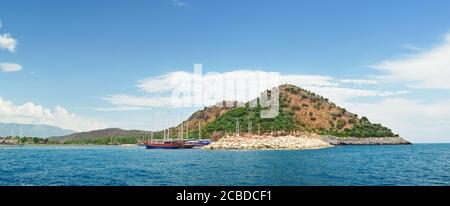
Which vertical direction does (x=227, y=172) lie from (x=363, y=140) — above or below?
below

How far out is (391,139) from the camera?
136m

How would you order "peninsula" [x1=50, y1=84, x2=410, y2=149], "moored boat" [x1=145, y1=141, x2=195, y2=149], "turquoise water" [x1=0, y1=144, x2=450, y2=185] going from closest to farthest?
1. "turquoise water" [x1=0, y1=144, x2=450, y2=185]
2. "moored boat" [x1=145, y1=141, x2=195, y2=149]
3. "peninsula" [x1=50, y1=84, x2=410, y2=149]

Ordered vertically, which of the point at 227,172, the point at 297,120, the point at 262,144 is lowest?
the point at 227,172

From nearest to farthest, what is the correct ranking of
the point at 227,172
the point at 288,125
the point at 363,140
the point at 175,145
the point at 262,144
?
the point at 227,172 → the point at 262,144 → the point at 175,145 → the point at 288,125 → the point at 363,140

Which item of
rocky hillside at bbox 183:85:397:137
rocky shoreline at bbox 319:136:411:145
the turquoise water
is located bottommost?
the turquoise water

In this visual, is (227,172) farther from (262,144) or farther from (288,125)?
(288,125)

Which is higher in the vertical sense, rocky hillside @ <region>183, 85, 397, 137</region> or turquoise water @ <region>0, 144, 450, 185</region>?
rocky hillside @ <region>183, 85, 397, 137</region>

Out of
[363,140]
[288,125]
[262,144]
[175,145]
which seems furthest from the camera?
[363,140]

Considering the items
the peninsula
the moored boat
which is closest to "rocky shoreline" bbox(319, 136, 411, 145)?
the peninsula

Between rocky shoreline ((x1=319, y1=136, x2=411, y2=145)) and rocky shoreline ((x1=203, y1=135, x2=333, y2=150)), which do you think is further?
rocky shoreline ((x1=319, y1=136, x2=411, y2=145))

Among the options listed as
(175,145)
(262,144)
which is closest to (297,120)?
(262,144)

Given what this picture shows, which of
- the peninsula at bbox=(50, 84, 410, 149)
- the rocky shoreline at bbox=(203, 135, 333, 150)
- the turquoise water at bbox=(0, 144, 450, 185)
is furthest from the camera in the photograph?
the peninsula at bbox=(50, 84, 410, 149)

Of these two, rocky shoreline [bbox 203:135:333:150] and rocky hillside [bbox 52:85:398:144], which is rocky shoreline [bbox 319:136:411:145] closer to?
rocky hillside [bbox 52:85:398:144]
